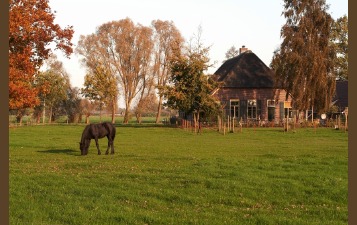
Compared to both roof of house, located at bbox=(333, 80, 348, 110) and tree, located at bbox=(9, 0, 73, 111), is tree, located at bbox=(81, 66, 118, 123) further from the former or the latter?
tree, located at bbox=(9, 0, 73, 111)

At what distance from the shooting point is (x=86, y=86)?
73562 mm

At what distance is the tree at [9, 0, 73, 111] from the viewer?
77.0 ft

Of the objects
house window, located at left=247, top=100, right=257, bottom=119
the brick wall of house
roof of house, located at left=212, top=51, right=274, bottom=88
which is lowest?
house window, located at left=247, top=100, right=257, bottom=119

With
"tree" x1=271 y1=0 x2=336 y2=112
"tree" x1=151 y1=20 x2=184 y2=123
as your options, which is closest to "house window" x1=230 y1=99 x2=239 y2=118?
"tree" x1=271 y1=0 x2=336 y2=112

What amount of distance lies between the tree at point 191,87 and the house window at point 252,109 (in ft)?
38.5

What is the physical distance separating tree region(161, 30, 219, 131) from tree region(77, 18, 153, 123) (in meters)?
26.9

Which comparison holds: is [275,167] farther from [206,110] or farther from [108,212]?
[206,110]

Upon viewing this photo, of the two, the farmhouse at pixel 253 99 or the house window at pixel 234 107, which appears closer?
the farmhouse at pixel 253 99

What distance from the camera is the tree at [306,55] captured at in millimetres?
53281

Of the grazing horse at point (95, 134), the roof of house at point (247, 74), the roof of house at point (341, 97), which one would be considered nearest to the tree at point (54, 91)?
the roof of house at point (247, 74)

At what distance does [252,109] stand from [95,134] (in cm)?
3843

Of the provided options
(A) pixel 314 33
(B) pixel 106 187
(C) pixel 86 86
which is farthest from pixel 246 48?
(B) pixel 106 187

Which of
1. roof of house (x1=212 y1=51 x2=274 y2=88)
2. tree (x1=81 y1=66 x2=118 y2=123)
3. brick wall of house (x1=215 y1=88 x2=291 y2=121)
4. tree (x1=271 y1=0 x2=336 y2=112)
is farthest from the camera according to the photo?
tree (x1=81 y1=66 x2=118 y2=123)

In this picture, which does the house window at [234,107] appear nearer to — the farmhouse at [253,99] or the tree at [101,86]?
the farmhouse at [253,99]
